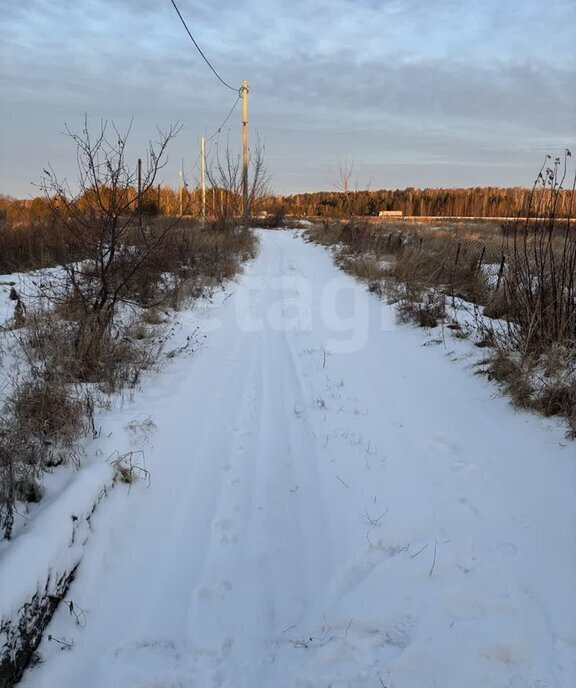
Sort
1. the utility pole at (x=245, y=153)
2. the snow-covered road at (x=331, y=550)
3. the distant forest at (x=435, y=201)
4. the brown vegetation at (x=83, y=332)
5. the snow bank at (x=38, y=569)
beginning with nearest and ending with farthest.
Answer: the snow bank at (x=38, y=569)
the snow-covered road at (x=331, y=550)
the brown vegetation at (x=83, y=332)
the utility pole at (x=245, y=153)
the distant forest at (x=435, y=201)

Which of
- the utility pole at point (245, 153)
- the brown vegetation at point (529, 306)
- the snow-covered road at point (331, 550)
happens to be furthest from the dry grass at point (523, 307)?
the utility pole at point (245, 153)

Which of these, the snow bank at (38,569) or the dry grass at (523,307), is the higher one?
the dry grass at (523,307)

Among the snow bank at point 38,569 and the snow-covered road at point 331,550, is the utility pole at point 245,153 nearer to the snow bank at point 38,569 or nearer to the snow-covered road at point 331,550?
the snow-covered road at point 331,550

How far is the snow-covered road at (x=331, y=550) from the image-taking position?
2.08 metres

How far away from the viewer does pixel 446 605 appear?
2332 mm

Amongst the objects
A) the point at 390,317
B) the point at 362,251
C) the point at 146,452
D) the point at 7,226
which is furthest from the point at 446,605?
the point at 7,226

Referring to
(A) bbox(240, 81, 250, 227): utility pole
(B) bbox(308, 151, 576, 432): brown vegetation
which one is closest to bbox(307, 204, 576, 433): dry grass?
(B) bbox(308, 151, 576, 432): brown vegetation

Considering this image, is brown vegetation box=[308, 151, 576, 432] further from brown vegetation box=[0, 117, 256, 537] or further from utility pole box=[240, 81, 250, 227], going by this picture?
utility pole box=[240, 81, 250, 227]

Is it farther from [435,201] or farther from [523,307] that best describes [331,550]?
[435,201]

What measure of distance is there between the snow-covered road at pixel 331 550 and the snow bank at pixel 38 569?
0.09 m

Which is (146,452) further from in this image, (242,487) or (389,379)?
(389,379)

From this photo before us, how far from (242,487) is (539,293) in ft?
12.9

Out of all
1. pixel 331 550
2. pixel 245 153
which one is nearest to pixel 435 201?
pixel 245 153

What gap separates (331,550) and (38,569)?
5.09 feet
